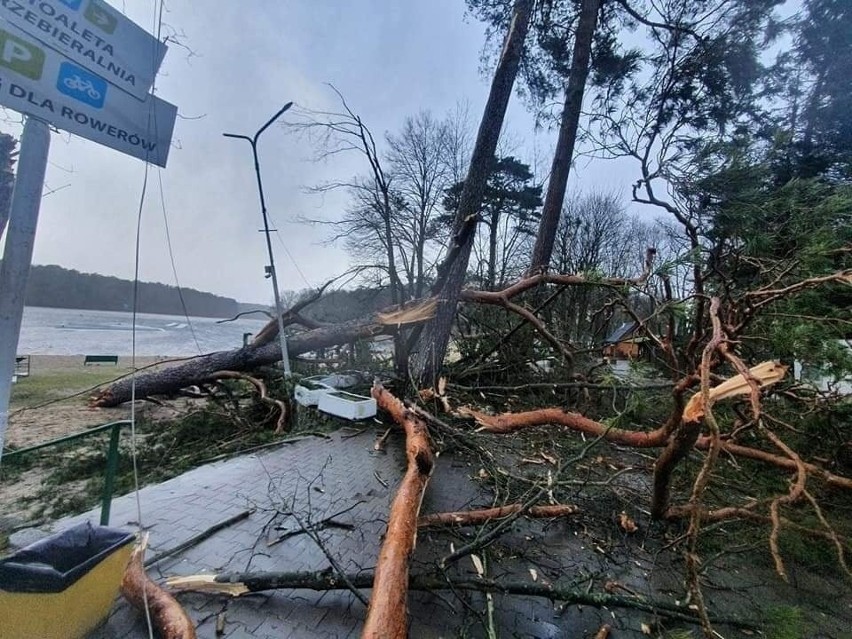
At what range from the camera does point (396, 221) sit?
44.0 feet

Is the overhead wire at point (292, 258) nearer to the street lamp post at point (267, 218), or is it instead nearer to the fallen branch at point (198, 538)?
the street lamp post at point (267, 218)

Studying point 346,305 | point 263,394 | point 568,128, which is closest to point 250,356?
point 263,394


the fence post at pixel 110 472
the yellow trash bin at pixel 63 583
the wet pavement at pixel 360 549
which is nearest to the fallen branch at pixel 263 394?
the wet pavement at pixel 360 549

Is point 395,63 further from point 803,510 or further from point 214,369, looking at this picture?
point 803,510

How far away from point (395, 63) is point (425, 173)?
24.9 feet

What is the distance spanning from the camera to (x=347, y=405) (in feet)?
15.3

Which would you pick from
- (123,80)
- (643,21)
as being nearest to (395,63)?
(643,21)

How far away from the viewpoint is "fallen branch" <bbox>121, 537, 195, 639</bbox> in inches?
59.2

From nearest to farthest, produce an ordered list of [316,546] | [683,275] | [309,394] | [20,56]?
[20,56] → [316,546] → [683,275] → [309,394]

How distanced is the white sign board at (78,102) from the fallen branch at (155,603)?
1892mm

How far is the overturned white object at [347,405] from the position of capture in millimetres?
4629

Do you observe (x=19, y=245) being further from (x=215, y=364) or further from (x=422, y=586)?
(x=215, y=364)

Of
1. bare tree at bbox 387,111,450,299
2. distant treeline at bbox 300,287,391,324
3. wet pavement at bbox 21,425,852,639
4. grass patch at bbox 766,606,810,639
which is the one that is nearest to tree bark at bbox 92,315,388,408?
distant treeline at bbox 300,287,391,324

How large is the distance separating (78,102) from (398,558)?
7.45 ft
